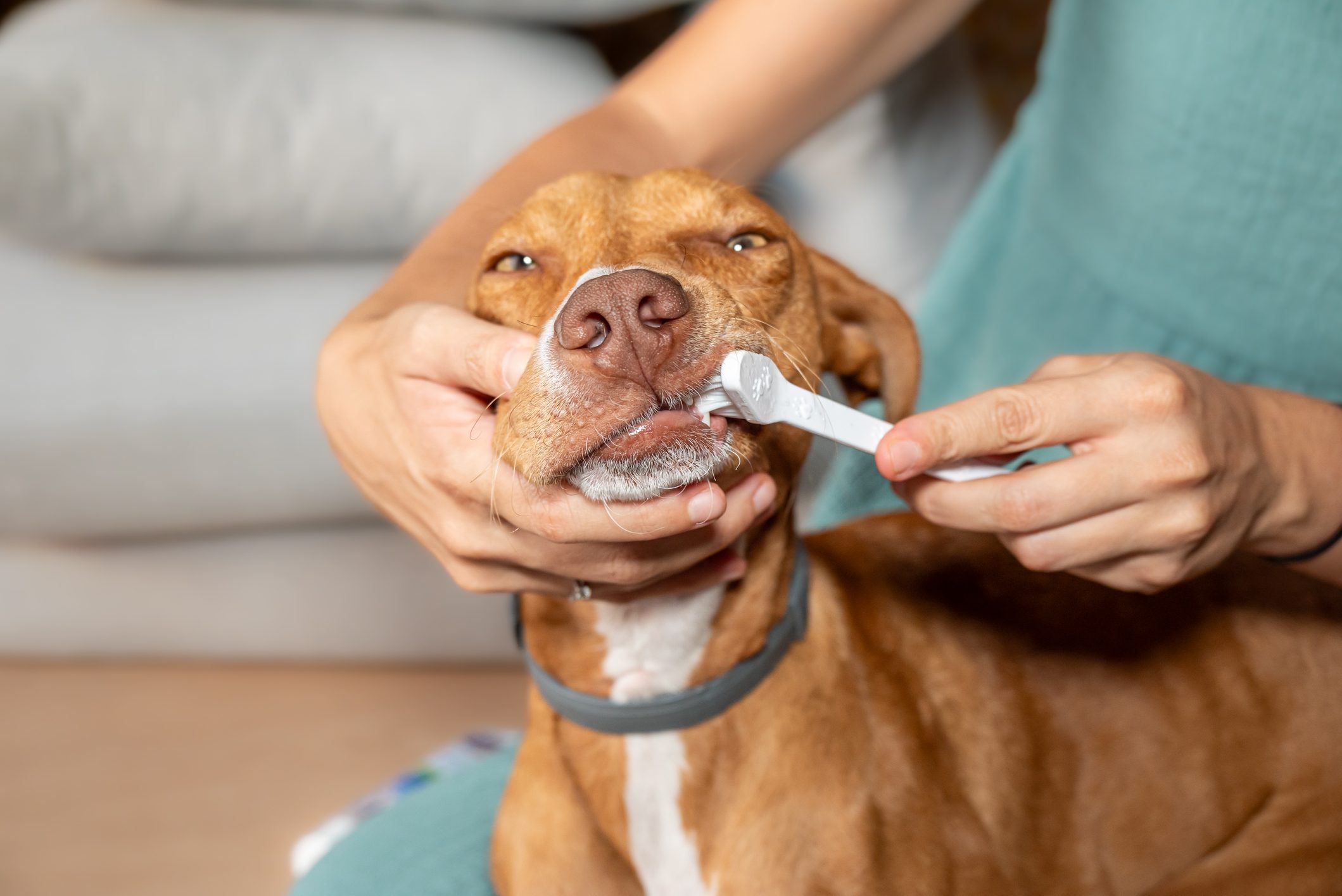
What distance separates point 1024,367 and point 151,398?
177 centimetres

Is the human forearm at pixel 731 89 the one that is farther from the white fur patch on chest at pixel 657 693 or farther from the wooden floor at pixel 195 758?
the wooden floor at pixel 195 758

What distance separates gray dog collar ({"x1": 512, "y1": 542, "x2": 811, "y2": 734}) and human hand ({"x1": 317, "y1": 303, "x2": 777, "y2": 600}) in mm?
116

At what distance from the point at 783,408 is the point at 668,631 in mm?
347

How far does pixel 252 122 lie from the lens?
2418 millimetres

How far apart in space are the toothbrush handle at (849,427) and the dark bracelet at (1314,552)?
0.37m

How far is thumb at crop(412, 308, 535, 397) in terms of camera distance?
1.10 m

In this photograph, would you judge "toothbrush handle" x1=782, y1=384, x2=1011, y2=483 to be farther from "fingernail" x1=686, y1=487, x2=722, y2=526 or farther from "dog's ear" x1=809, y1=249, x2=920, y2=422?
"dog's ear" x1=809, y1=249, x2=920, y2=422

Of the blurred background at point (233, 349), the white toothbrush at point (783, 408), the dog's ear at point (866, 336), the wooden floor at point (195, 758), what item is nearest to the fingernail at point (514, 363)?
the white toothbrush at point (783, 408)

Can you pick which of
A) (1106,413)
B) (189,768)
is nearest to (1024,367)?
(1106,413)

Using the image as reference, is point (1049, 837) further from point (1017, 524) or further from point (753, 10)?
point (753, 10)

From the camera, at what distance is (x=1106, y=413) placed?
3.59 feet

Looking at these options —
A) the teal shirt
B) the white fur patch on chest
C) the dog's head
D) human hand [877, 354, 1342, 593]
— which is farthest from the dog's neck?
the teal shirt

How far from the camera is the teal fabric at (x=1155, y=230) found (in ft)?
5.22

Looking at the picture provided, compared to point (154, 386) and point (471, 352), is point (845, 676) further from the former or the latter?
point (154, 386)
